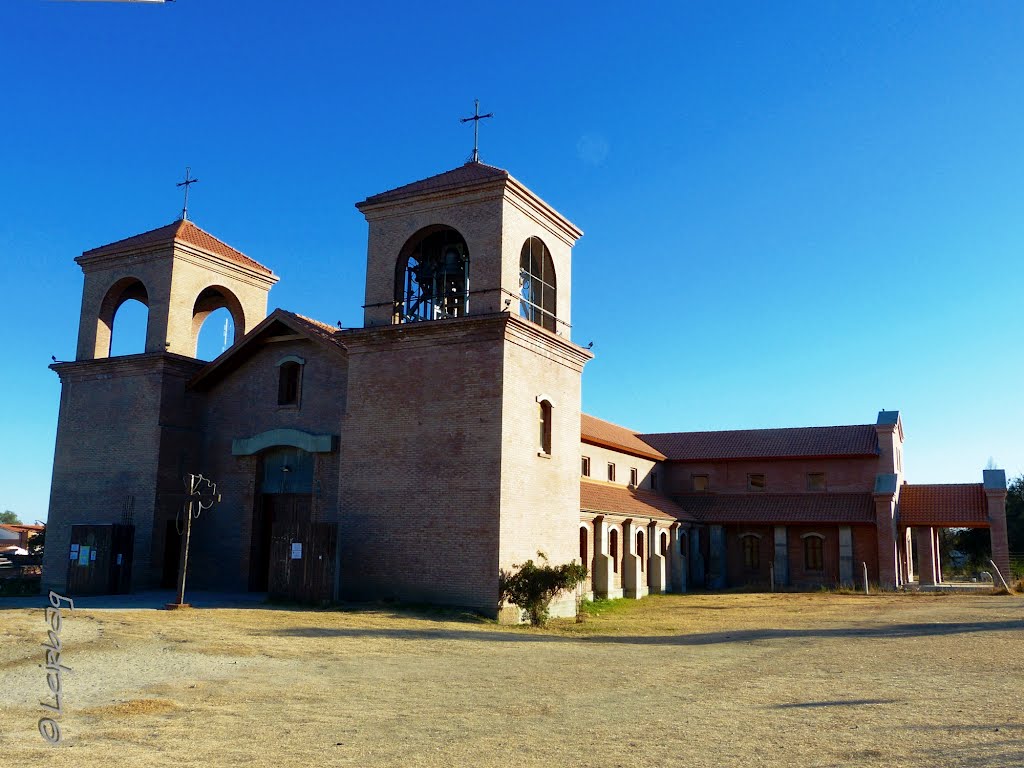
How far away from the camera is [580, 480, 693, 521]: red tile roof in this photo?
3066 cm

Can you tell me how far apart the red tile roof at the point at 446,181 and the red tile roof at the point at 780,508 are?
23.2 meters

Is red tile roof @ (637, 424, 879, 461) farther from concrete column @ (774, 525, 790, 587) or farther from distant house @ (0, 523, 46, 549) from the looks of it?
distant house @ (0, 523, 46, 549)

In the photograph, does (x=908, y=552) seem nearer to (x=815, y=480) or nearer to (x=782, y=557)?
(x=815, y=480)

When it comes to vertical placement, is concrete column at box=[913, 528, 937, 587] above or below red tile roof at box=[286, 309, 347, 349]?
below

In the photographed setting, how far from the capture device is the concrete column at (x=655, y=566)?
113 feet

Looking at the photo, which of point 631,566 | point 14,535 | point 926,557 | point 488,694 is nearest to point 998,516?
point 926,557

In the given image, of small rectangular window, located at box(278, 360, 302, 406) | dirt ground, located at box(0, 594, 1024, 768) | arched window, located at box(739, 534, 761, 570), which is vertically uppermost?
small rectangular window, located at box(278, 360, 302, 406)

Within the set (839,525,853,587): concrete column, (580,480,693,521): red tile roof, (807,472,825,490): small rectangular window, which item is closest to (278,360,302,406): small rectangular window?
(580,480,693,521): red tile roof

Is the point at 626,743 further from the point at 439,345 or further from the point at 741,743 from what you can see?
the point at 439,345

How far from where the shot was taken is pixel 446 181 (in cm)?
2297

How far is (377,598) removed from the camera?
2170cm

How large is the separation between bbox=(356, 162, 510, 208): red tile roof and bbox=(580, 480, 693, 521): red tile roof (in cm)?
1180

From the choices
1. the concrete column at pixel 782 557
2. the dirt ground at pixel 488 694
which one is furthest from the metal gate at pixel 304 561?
the concrete column at pixel 782 557

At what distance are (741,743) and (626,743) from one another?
1.11 meters
